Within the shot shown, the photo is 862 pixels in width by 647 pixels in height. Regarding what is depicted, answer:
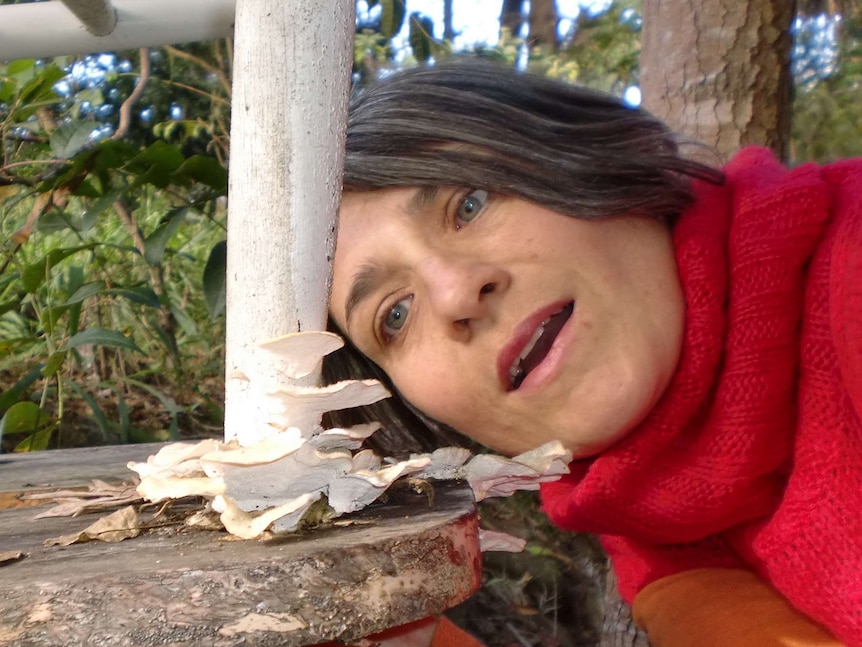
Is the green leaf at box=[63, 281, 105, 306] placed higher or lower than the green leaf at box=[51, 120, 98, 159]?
lower

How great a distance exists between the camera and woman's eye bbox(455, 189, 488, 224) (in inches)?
34.7

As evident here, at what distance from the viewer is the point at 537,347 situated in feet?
2.83

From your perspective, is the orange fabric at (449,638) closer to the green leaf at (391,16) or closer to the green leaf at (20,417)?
the green leaf at (20,417)

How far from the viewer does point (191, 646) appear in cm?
38

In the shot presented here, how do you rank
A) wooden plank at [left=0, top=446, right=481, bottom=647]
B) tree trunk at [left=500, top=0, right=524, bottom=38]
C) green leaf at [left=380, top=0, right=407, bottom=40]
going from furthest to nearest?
tree trunk at [left=500, top=0, right=524, bottom=38]
green leaf at [left=380, top=0, right=407, bottom=40]
wooden plank at [left=0, top=446, right=481, bottom=647]

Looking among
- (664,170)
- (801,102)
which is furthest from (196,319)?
(801,102)

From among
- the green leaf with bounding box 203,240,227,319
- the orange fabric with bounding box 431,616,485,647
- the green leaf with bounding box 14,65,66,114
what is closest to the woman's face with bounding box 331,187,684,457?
the orange fabric with bounding box 431,616,485,647

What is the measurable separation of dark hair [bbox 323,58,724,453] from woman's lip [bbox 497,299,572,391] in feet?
0.39

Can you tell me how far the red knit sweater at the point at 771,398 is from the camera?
768mm

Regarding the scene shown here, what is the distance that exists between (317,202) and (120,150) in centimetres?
110

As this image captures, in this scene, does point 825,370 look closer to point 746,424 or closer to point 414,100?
point 746,424

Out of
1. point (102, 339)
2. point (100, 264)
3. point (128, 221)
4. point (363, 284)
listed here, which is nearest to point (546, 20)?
point (128, 221)

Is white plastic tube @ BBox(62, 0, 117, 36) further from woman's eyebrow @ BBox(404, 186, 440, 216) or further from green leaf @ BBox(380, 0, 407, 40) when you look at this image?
green leaf @ BBox(380, 0, 407, 40)

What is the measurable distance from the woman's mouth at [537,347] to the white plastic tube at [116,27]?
55 centimetres
